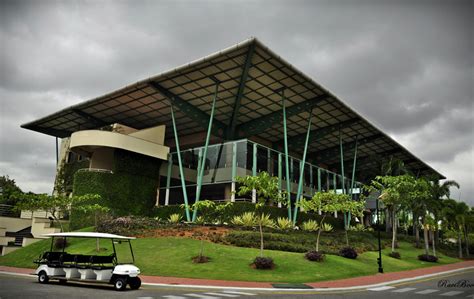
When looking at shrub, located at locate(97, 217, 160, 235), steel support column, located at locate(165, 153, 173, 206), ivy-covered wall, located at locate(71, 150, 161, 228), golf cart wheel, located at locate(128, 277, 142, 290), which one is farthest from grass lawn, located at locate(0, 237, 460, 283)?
steel support column, located at locate(165, 153, 173, 206)

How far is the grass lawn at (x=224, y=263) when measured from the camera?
21078mm

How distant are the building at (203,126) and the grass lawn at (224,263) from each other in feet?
38.3

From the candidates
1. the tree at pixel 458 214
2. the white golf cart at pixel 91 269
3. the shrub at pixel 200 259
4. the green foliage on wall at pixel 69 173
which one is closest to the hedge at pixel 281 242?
the shrub at pixel 200 259

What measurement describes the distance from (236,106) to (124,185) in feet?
52.4

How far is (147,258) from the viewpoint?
2384 cm

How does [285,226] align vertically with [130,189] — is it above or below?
below

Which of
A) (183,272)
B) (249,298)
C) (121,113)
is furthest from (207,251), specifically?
(121,113)

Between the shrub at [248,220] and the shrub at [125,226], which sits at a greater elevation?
the shrub at [248,220]

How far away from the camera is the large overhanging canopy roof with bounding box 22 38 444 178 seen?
120ft

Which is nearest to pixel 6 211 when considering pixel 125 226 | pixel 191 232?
pixel 125 226

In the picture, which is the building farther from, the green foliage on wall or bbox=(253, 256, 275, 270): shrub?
bbox=(253, 256, 275, 270): shrub

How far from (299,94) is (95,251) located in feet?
89.6

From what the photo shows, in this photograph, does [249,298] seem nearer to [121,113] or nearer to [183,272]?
[183,272]

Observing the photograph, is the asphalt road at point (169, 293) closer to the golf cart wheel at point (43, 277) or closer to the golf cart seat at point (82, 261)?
the golf cart wheel at point (43, 277)
